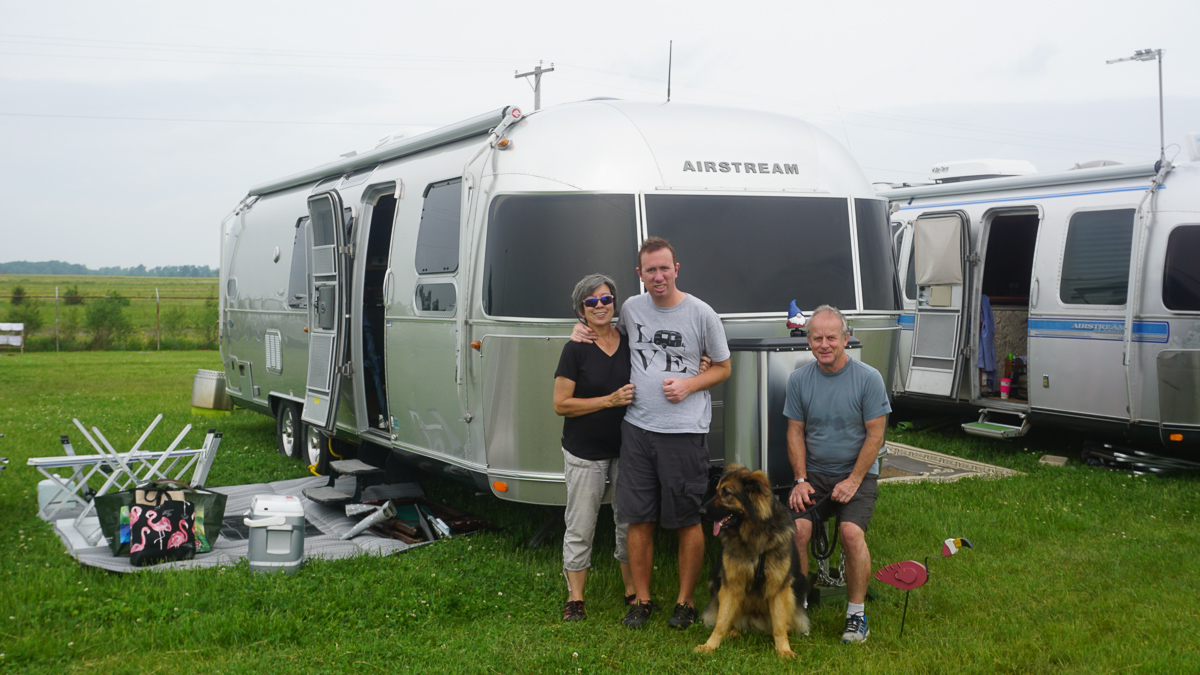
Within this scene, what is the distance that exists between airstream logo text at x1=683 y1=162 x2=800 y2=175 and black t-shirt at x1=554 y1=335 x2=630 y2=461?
4.66 ft

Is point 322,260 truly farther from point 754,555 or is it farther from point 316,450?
point 754,555

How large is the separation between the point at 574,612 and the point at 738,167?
112 inches

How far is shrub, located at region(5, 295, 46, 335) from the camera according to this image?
85.2ft

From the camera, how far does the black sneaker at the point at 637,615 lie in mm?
4895

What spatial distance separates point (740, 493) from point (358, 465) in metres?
3.67

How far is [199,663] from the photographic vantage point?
14.5ft

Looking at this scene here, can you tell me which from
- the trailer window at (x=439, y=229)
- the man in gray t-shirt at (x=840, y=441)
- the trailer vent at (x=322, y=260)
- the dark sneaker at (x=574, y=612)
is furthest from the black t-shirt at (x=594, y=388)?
the trailer vent at (x=322, y=260)

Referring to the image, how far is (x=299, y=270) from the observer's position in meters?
8.82

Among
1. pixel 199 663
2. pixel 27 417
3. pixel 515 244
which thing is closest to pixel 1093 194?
pixel 515 244

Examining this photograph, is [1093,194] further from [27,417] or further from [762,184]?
[27,417]

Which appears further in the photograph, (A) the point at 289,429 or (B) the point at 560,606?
(A) the point at 289,429

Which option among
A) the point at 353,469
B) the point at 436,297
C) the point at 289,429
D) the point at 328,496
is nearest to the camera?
the point at 436,297

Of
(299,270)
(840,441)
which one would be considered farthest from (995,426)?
(299,270)

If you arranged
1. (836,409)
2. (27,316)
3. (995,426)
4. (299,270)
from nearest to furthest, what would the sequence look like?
(836,409) → (299,270) → (995,426) → (27,316)
